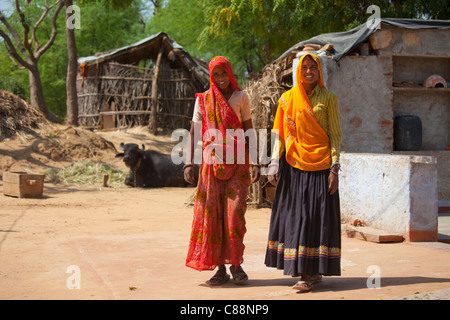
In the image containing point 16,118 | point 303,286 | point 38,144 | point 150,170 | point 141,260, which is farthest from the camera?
point 16,118

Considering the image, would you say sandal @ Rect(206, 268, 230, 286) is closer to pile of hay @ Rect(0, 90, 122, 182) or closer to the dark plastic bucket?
the dark plastic bucket

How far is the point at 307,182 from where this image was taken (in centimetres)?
402

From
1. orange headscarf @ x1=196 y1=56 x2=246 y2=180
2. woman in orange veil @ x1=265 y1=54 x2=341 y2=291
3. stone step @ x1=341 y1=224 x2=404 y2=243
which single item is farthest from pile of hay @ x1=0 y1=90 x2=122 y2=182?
woman in orange veil @ x1=265 y1=54 x2=341 y2=291

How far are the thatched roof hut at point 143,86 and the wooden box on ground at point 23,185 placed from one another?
33.0 ft

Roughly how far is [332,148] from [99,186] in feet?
31.1

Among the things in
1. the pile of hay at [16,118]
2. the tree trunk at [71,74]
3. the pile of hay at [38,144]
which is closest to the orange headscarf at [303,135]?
the pile of hay at [38,144]

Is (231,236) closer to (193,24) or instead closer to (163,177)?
(163,177)

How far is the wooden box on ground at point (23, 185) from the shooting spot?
10055 millimetres

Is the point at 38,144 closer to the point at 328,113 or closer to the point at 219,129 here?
the point at 219,129

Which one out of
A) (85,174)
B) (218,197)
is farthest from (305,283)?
(85,174)

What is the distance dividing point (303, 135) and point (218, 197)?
831 millimetres

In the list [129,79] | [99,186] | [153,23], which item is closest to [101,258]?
[99,186]

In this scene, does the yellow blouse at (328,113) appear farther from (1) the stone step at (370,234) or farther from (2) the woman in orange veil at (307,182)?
(1) the stone step at (370,234)

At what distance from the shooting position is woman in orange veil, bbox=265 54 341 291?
390 cm
